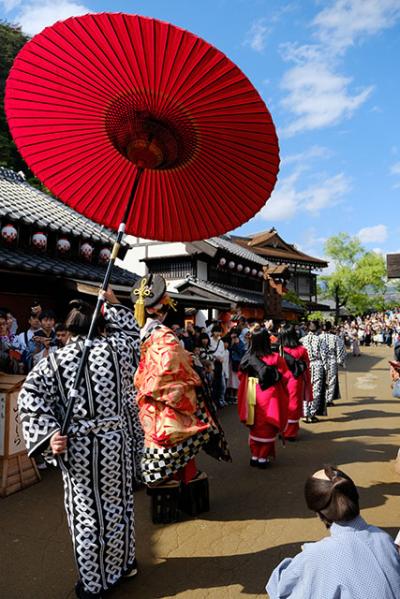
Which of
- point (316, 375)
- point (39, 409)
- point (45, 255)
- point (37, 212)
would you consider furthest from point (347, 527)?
point (37, 212)

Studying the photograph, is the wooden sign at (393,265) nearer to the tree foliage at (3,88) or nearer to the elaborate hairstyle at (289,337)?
the elaborate hairstyle at (289,337)

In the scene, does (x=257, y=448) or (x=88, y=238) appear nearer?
(x=257, y=448)

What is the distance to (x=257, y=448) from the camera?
571cm

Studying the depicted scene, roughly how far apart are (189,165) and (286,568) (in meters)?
2.52

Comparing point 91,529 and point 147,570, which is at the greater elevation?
point 91,529

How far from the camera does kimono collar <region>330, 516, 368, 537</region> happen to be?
5.69ft

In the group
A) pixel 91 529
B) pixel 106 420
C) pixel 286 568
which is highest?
pixel 106 420

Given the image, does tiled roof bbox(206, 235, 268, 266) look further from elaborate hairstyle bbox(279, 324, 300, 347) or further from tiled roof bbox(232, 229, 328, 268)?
elaborate hairstyle bbox(279, 324, 300, 347)

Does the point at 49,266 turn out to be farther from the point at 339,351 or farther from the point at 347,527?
the point at 347,527

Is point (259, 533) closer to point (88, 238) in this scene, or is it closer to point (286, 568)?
point (286, 568)

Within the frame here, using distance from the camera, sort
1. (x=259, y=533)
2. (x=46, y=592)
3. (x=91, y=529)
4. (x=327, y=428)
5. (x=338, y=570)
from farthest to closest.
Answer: (x=327, y=428) < (x=259, y=533) < (x=46, y=592) < (x=91, y=529) < (x=338, y=570)

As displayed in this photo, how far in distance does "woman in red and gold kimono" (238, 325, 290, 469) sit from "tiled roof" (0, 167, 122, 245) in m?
5.92

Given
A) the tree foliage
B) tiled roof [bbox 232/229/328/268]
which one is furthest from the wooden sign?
tiled roof [bbox 232/229/328/268]

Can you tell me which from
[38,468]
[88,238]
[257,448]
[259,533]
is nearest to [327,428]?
[257,448]
